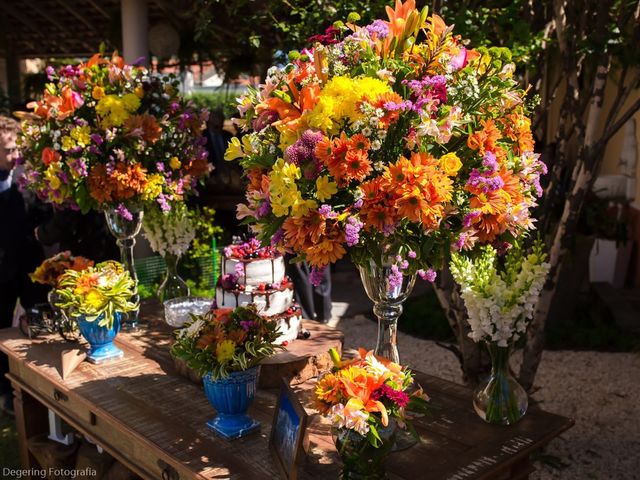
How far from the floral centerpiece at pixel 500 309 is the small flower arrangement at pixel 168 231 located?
53.1 inches

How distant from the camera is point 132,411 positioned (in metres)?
2.02

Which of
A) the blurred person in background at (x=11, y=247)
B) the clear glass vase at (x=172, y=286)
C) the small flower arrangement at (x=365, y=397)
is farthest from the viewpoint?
the blurred person in background at (x=11, y=247)

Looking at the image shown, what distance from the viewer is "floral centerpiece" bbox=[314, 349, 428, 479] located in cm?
146

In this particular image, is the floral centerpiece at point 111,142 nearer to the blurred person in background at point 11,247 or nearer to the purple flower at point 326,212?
the blurred person in background at point 11,247

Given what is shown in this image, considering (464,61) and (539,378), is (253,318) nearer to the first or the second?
(464,61)

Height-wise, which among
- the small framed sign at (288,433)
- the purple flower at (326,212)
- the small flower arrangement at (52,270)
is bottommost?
the small framed sign at (288,433)

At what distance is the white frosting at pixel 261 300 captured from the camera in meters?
2.32

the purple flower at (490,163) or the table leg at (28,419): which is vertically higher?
the purple flower at (490,163)

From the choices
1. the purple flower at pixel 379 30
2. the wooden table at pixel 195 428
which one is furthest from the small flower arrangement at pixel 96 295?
the purple flower at pixel 379 30

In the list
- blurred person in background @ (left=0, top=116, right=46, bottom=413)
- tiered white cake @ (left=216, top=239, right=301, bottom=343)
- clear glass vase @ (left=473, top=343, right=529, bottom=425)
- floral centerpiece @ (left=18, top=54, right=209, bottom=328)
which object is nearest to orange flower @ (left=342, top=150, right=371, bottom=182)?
clear glass vase @ (left=473, top=343, right=529, bottom=425)

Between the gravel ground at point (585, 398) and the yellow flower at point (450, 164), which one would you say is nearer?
the yellow flower at point (450, 164)

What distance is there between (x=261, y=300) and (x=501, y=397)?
0.90 meters

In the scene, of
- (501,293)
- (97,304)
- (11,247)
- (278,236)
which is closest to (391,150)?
(278,236)

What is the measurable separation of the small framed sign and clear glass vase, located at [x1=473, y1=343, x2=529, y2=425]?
0.59 metres
